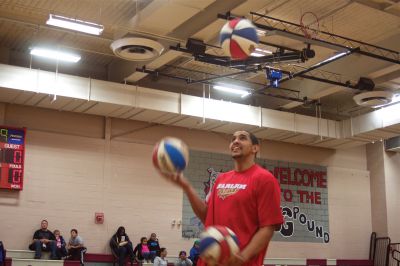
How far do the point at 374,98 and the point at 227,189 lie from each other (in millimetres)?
13387

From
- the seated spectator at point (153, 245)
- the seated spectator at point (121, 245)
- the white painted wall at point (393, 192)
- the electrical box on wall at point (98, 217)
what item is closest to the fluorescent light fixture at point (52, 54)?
the electrical box on wall at point (98, 217)

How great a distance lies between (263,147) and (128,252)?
6623mm

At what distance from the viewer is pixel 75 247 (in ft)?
50.7

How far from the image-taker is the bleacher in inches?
559

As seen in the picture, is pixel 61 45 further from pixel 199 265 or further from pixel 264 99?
pixel 199 265

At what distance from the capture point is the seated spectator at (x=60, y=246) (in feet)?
49.7

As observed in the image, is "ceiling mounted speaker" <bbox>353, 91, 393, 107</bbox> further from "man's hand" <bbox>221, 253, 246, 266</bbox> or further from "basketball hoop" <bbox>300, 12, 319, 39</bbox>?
"man's hand" <bbox>221, 253, 246, 266</bbox>

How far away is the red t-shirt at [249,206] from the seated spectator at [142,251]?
1278 cm

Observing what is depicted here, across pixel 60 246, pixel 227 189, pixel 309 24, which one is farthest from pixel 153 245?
pixel 227 189

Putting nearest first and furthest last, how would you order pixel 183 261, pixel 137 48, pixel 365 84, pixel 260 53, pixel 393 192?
1. pixel 137 48
2. pixel 260 53
3. pixel 365 84
4. pixel 183 261
5. pixel 393 192

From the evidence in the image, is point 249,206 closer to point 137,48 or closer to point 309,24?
point 137,48

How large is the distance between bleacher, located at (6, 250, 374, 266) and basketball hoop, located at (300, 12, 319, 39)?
Result: 7.85 metres

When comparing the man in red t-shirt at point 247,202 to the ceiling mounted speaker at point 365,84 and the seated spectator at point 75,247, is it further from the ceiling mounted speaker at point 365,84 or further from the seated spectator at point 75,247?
the ceiling mounted speaker at point 365,84

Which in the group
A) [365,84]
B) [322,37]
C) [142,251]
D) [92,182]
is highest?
[322,37]
